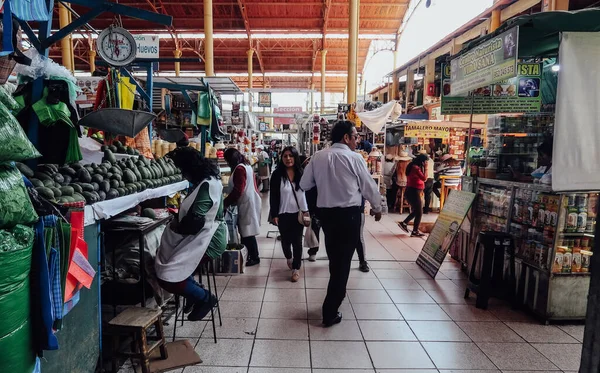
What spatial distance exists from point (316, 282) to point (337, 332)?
1254 mm

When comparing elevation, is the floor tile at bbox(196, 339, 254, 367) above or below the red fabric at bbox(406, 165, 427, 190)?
below

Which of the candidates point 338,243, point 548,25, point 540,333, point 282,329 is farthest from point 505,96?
point 282,329

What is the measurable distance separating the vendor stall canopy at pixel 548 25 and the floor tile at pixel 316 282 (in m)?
3.05

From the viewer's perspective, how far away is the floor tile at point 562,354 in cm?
280

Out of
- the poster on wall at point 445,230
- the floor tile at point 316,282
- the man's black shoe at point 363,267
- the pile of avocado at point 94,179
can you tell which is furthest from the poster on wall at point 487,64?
the pile of avocado at point 94,179

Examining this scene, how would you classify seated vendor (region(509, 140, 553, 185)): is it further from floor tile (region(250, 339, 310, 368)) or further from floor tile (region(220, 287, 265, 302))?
floor tile (region(220, 287, 265, 302))

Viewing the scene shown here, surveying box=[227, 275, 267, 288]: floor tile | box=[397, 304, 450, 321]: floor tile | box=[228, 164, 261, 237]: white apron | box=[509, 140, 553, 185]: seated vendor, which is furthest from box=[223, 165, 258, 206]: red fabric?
box=[509, 140, 553, 185]: seated vendor

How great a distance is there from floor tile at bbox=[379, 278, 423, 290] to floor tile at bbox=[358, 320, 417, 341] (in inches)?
37.0

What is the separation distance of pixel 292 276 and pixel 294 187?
Result: 3.51 ft

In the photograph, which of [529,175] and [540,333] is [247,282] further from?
[529,175]

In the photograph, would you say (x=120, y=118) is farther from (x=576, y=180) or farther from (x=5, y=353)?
(x=576, y=180)

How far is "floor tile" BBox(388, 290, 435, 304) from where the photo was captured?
3.96 metres

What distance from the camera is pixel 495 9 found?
9.78 meters

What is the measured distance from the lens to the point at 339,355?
9.38 feet
